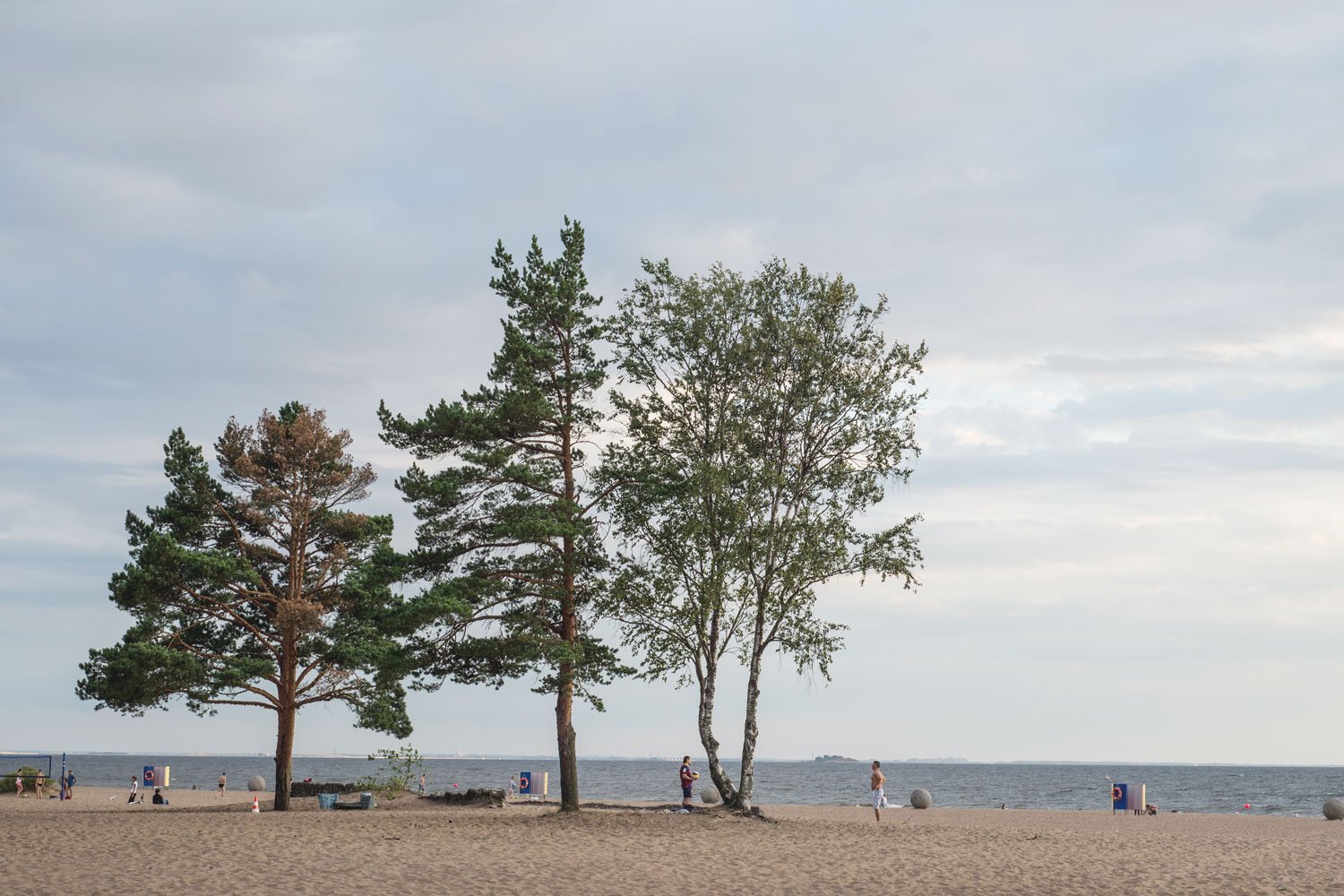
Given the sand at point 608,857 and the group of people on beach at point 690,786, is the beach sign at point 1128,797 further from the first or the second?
the group of people on beach at point 690,786

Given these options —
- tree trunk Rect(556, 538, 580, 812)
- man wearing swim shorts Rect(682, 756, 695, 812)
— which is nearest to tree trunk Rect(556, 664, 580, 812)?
tree trunk Rect(556, 538, 580, 812)

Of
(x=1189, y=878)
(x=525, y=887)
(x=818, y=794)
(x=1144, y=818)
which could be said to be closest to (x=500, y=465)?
(x=525, y=887)

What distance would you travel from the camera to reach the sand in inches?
650

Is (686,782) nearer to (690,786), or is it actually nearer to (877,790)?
(690,786)

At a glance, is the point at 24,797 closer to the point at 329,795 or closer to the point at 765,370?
the point at 329,795

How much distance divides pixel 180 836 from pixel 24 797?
30482 millimetres

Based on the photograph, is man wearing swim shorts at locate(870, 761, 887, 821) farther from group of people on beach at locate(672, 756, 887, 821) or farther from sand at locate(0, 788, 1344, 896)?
sand at locate(0, 788, 1344, 896)

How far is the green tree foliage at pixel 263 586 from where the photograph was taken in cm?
3052

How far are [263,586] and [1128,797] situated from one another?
34.6 meters

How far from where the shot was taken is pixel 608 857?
789 inches

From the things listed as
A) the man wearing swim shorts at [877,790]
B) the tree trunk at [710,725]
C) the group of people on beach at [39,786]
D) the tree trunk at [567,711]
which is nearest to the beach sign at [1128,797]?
the man wearing swim shorts at [877,790]

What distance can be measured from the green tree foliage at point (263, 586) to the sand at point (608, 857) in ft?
11.8

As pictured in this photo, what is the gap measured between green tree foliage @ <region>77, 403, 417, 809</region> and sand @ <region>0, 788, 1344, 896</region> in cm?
358

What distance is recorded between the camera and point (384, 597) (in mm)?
32906
